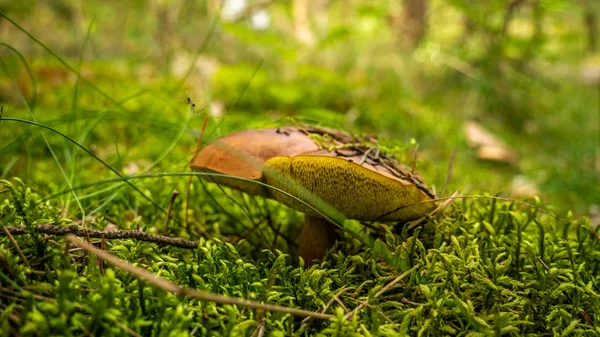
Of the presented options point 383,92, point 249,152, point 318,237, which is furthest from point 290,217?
point 383,92

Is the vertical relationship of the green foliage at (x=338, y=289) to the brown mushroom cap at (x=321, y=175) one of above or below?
below

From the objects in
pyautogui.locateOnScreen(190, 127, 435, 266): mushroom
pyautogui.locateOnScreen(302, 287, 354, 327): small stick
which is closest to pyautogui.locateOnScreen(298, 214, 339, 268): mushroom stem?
pyautogui.locateOnScreen(190, 127, 435, 266): mushroom

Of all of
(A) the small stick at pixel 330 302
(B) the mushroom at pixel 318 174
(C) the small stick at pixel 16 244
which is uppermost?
(B) the mushroom at pixel 318 174

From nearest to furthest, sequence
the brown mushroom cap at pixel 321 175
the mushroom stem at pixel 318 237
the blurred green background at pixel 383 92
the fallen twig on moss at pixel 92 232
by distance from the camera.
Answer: the fallen twig on moss at pixel 92 232 → the brown mushroom cap at pixel 321 175 → the mushroom stem at pixel 318 237 → the blurred green background at pixel 383 92

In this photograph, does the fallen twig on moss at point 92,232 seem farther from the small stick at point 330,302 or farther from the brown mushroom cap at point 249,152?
the small stick at point 330,302

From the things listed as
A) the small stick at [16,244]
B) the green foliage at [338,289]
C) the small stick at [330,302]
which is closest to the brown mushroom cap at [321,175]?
the green foliage at [338,289]

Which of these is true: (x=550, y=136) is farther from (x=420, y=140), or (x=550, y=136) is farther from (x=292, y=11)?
(x=292, y=11)

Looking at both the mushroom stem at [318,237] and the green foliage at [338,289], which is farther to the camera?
the mushroom stem at [318,237]

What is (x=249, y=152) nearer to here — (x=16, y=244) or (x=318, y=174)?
(x=318, y=174)

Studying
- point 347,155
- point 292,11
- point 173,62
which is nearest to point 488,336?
point 347,155
